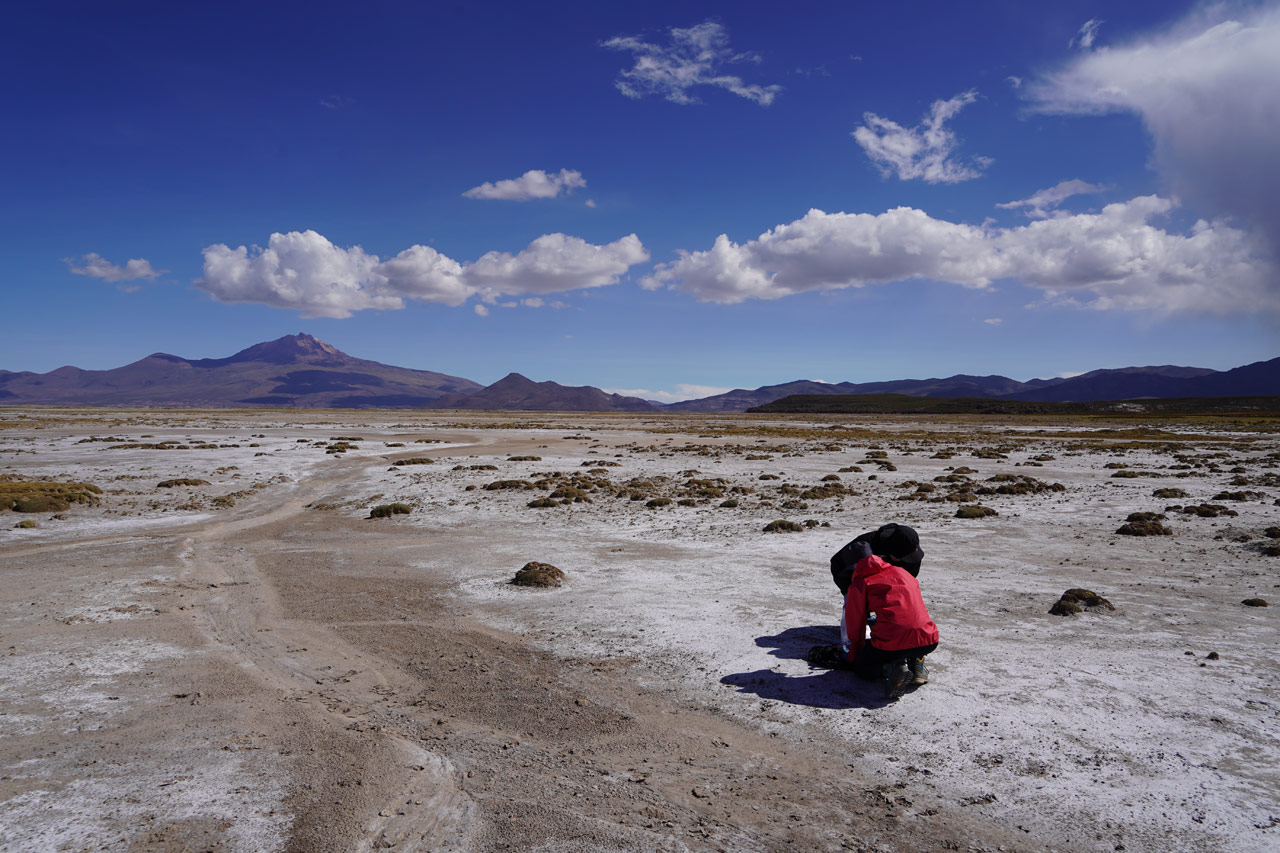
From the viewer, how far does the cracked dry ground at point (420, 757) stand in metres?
5.02

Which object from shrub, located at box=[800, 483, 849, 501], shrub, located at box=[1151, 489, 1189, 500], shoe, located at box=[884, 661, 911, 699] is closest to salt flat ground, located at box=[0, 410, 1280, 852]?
shoe, located at box=[884, 661, 911, 699]

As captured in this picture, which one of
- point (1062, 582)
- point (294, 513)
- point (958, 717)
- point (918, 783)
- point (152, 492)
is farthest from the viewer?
point (152, 492)

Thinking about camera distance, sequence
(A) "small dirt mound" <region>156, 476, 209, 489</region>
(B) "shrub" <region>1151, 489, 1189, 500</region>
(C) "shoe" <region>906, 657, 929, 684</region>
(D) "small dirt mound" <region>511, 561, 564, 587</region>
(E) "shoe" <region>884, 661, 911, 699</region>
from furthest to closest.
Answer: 1. (A) "small dirt mound" <region>156, 476, 209, 489</region>
2. (B) "shrub" <region>1151, 489, 1189, 500</region>
3. (D) "small dirt mound" <region>511, 561, 564, 587</region>
4. (C) "shoe" <region>906, 657, 929, 684</region>
5. (E) "shoe" <region>884, 661, 911, 699</region>

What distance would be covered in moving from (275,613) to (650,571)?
6764 mm

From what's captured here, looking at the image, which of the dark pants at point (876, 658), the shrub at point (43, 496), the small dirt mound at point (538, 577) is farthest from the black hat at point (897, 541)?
the shrub at point (43, 496)

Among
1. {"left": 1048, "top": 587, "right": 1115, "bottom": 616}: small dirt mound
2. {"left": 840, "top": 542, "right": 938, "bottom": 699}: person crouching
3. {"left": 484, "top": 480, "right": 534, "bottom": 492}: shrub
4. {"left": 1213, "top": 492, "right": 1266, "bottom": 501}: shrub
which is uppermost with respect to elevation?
{"left": 840, "top": 542, "right": 938, "bottom": 699}: person crouching

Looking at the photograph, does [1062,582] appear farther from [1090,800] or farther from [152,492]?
[152,492]

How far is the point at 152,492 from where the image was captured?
25078mm

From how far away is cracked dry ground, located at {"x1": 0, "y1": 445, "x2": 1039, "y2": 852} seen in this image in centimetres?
502

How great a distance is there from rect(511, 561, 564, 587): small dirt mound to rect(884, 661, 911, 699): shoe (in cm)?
672

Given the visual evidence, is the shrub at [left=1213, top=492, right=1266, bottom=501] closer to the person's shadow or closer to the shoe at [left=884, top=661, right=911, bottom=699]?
the person's shadow

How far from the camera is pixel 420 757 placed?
6.17 meters

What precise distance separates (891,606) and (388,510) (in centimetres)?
1787

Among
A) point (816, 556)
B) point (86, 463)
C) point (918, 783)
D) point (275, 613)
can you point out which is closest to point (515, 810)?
point (918, 783)
